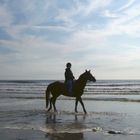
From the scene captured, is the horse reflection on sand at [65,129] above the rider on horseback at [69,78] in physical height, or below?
below

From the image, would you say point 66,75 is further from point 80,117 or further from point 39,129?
point 39,129

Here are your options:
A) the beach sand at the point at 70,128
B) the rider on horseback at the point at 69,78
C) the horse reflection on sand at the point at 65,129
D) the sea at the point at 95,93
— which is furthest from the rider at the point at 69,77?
the sea at the point at 95,93

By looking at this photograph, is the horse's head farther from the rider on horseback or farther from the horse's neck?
the rider on horseback

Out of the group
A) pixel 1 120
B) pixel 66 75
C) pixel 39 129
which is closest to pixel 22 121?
pixel 1 120

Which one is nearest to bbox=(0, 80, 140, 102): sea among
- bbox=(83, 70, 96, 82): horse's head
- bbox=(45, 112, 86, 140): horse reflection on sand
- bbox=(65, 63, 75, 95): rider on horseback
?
bbox=(83, 70, 96, 82): horse's head

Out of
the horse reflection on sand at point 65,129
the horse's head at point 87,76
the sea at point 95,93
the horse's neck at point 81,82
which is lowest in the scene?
the horse reflection on sand at point 65,129

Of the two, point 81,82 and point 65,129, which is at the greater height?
point 81,82

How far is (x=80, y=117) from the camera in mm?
15875

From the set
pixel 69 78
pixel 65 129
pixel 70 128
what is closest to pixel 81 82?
pixel 69 78

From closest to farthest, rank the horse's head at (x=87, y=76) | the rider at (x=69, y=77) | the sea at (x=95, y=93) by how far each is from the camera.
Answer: the rider at (x=69, y=77) → the horse's head at (x=87, y=76) → the sea at (x=95, y=93)

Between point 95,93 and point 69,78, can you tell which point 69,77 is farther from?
point 95,93

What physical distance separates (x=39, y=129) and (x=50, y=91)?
764cm

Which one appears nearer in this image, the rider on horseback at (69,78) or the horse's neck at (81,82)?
the rider on horseback at (69,78)

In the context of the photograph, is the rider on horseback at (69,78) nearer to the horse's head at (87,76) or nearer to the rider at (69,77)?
the rider at (69,77)
